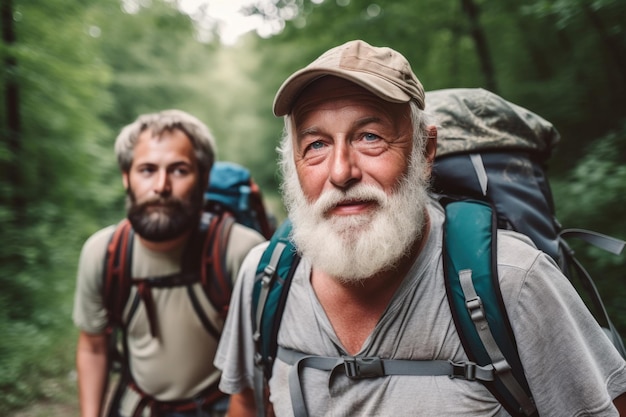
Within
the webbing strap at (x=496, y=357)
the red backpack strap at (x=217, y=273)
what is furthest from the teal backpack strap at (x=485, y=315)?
the red backpack strap at (x=217, y=273)

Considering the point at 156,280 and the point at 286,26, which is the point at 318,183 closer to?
the point at 156,280

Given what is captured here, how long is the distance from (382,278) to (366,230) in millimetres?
204

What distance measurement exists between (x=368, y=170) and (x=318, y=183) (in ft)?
0.61

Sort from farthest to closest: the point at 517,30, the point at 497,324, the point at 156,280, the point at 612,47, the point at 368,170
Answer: the point at 517,30, the point at 612,47, the point at 156,280, the point at 368,170, the point at 497,324

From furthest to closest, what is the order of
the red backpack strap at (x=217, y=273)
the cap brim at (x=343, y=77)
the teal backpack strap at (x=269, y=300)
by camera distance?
1. the red backpack strap at (x=217, y=273)
2. the teal backpack strap at (x=269, y=300)
3. the cap brim at (x=343, y=77)

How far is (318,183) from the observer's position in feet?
4.82

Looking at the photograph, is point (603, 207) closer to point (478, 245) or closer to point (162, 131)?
point (478, 245)

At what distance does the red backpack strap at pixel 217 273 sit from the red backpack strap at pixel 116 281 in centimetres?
44

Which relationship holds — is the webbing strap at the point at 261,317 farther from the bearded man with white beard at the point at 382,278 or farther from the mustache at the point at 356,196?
the mustache at the point at 356,196

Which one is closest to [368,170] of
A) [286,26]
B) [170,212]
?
[170,212]

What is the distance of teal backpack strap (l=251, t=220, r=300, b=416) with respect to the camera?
1.61 meters

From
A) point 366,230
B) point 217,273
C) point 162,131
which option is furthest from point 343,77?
point 162,131

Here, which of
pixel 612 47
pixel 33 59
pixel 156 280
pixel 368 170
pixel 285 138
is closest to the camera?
pixel 368 170

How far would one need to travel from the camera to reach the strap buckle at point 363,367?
1.34 m
